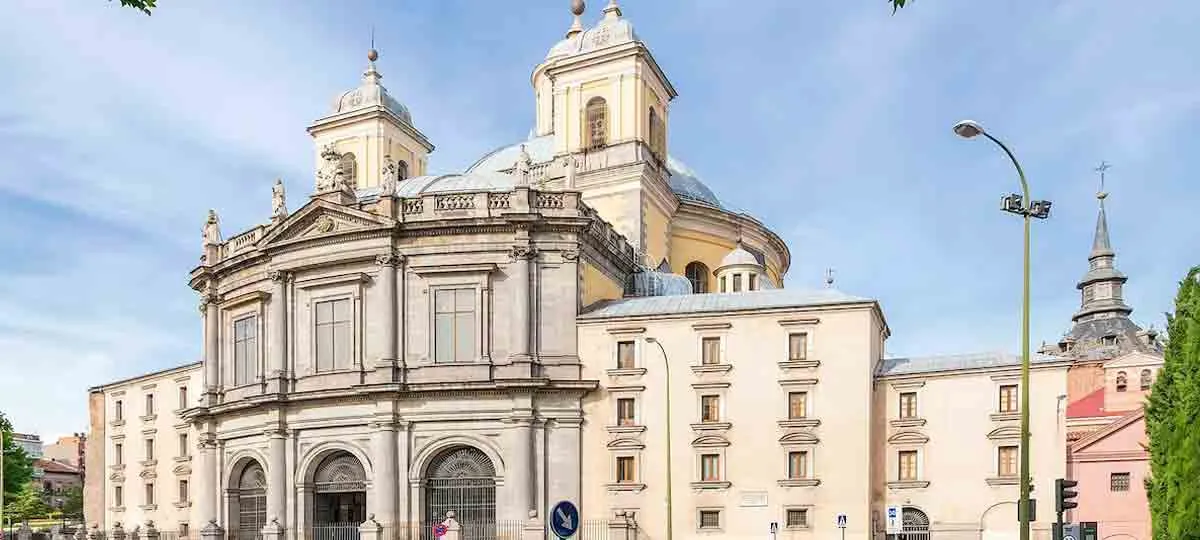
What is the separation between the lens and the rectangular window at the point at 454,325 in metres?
46.3

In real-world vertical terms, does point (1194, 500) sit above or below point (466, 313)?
below

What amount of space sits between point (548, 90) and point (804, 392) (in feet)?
111

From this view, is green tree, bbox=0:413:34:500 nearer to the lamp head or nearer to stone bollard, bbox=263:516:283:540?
stone bollard, bbox=263:516:283:540

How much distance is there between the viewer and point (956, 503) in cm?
4288

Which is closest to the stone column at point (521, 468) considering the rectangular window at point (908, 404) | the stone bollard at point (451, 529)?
the stone bollard at point (451, 529)

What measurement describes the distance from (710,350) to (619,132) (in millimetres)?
17131

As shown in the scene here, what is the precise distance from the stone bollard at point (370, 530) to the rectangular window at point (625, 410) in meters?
9.88

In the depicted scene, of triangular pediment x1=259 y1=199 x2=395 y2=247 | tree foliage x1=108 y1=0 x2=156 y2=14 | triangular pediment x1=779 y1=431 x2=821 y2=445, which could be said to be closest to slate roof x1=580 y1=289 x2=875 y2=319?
triangular pediment x1=779 y1=431 x2=821 y2=445

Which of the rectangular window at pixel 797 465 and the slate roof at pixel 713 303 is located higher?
the slate roof at pixel 713 303

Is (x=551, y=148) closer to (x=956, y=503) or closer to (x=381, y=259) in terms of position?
(x=381, y=259)

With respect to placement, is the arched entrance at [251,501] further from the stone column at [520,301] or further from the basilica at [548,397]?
the stone column at [520,301]

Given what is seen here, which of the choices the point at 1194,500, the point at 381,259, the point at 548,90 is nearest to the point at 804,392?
the point at 381,259

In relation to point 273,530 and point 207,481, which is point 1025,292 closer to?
point 273,530

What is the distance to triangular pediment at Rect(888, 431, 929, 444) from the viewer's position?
4369 centimetres
